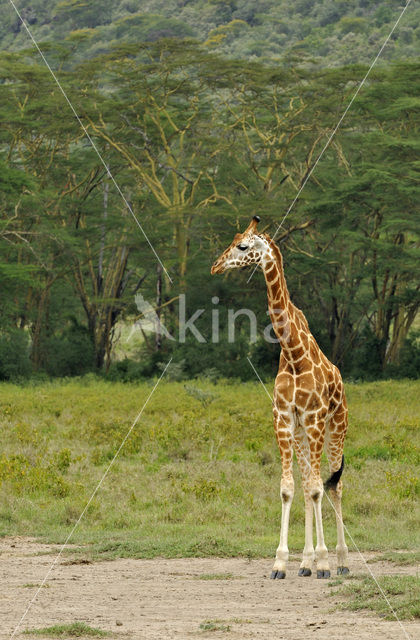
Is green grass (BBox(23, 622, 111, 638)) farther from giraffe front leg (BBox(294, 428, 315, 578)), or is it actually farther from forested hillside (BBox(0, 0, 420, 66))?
forested hillside (BBox(0, 0, 420, 66))

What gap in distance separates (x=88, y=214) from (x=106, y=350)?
4.27 meters

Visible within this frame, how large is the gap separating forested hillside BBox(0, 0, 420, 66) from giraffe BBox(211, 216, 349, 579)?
46.8 meters

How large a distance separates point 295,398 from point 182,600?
164 centimetres

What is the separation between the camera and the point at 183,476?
492 inches

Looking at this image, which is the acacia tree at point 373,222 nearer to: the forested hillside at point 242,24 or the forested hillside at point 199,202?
the forested hillside at point 199,202

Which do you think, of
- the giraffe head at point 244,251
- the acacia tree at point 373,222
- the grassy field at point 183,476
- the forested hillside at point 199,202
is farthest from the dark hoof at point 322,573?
the forested hillside at point 199,202

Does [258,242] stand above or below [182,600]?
above

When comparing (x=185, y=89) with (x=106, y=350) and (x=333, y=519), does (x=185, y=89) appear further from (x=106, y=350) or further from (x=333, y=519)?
(x=333, y=519)

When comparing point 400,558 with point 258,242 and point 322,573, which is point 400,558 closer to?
point 322,573

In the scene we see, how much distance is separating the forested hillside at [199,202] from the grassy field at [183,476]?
28.0 ft

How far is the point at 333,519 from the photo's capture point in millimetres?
10211

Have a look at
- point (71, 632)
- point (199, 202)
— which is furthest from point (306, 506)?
point (199, 202)

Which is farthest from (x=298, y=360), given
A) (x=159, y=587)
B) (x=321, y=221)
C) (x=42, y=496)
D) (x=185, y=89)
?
(x=185, y=89)

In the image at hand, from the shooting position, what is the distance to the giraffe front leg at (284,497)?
7.48m
